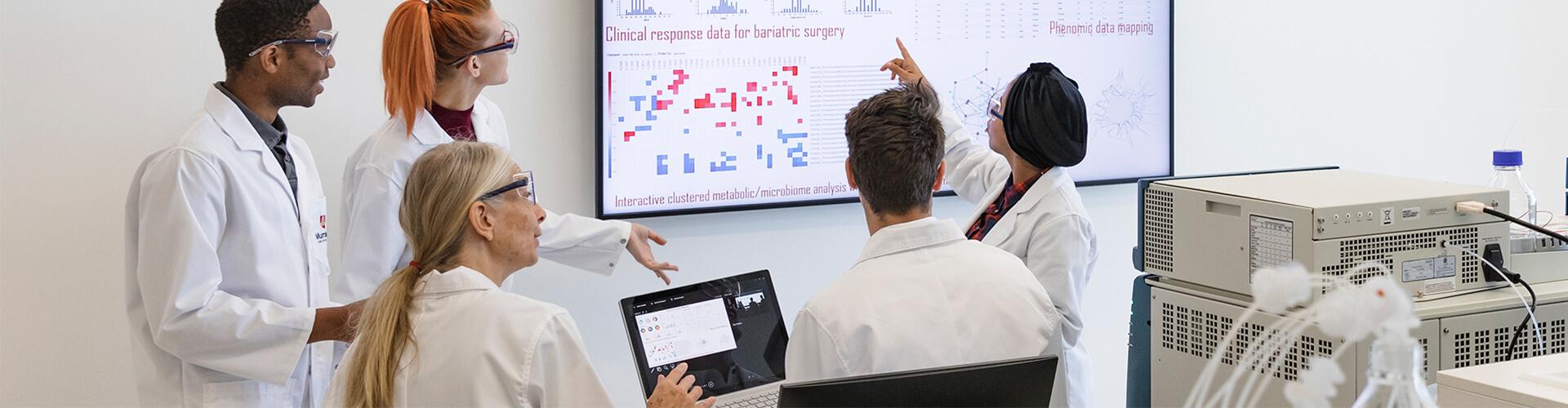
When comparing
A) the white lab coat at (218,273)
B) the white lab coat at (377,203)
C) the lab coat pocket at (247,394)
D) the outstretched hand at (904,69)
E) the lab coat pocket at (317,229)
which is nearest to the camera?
the white lab coat at (218,273)

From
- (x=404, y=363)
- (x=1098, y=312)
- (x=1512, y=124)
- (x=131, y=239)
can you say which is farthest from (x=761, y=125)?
(x=1512, y=124)

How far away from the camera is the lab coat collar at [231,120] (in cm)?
191

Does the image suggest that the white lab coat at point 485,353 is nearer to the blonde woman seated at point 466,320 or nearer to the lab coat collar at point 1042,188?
the blonde woman seated at point 466,320

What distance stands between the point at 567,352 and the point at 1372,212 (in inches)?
44.6

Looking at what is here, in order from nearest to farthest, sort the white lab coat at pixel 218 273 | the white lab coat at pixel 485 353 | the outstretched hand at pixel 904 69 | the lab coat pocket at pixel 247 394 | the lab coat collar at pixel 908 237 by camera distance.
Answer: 1. the white lab coat at pixel 485 353
2. the lab coat collar at pixel 908 237
3. the white lab coat at pixel 218 273
4. the lab coat pocket at pixel 247 394
5. the outstretched hand at pixel 904 69

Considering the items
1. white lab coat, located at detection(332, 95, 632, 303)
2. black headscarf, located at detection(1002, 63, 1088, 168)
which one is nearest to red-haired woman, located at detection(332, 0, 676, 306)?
white lab coat, located at detection(332, 95, 632, 303)

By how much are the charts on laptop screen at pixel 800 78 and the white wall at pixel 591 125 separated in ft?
0.27

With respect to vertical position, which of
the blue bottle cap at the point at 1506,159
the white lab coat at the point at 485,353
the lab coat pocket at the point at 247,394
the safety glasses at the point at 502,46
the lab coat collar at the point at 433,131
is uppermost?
the safety glasses at the point at 502,46

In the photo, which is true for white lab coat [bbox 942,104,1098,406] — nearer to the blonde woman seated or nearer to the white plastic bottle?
the white plastic bottle

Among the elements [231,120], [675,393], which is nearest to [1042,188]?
[675,393]

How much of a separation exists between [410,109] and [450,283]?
831 millimetres

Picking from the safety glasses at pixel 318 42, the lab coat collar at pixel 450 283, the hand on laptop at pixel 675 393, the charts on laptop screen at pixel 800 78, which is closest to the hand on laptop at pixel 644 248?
the charts on laptop screen at pixel 800 78

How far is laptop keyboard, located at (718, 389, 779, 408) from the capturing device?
198 cm

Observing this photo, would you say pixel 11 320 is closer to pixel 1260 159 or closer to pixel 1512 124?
pixel 1260 159
